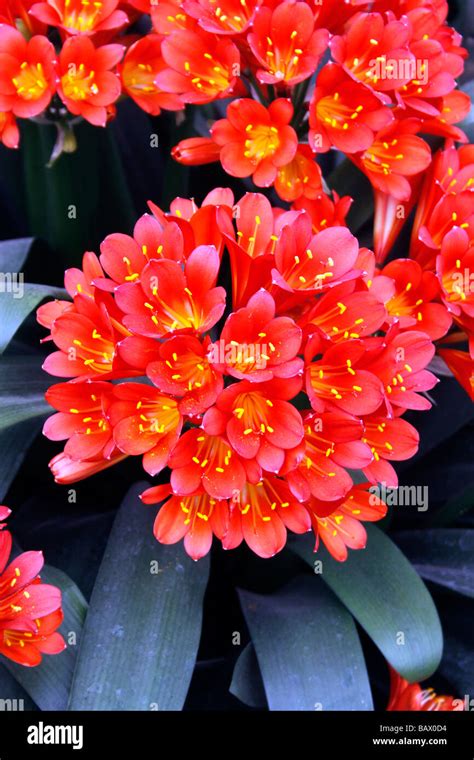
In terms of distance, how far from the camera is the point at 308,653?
0.98 m

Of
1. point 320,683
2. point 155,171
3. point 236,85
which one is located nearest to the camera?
point 320,683

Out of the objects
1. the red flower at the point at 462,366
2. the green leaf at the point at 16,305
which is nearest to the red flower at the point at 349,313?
the red flower at the point at 462,366

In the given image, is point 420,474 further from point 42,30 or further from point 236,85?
point 42,30

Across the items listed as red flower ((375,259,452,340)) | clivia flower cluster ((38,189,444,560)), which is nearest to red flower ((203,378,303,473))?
clivia flower cluster ((38,189,444,560))

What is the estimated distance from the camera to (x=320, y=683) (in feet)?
3.13

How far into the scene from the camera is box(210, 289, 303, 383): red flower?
79cm

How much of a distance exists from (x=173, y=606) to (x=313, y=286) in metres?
0.42

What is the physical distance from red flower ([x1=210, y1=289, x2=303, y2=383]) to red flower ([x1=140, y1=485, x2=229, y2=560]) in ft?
0.56

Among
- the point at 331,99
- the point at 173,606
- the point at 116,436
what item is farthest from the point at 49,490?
the point at 331,99

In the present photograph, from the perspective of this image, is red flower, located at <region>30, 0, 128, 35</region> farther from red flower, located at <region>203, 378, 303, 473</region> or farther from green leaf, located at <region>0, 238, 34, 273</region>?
red flower, located at <region>203, 378, 303, 473</region>

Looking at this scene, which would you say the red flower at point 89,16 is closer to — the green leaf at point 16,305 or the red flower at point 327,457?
the green leaf at point 16,305

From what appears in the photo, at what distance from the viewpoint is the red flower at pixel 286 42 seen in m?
1.00

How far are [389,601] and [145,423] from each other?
40 centimetres

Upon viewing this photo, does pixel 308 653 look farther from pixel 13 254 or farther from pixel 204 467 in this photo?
pixel 13 254
